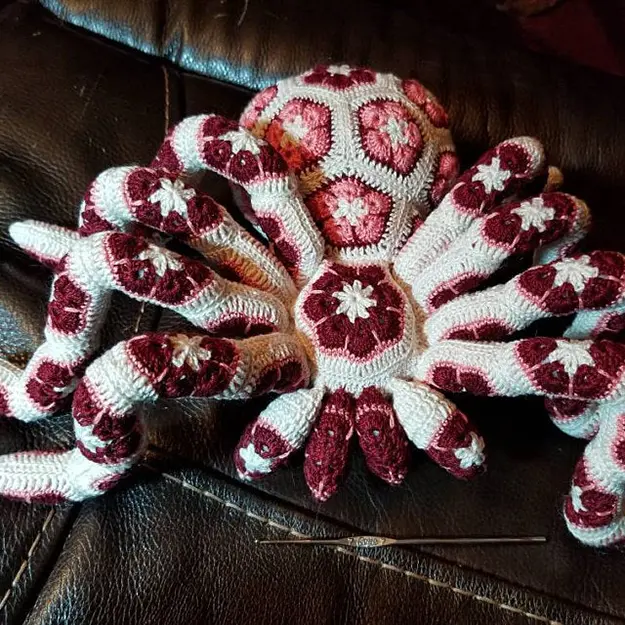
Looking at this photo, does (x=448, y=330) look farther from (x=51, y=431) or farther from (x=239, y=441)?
(x=51, y=431)

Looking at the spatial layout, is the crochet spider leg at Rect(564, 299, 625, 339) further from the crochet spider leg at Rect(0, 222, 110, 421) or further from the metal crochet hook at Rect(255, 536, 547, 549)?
A: the crochet spider leg at Rect(0, 222, 110, 421)

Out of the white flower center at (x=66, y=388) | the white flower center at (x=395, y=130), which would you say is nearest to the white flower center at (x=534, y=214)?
the white flower center at (x=395, y=130)

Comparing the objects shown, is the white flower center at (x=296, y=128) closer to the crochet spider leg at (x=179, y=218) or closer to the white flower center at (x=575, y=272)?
the crochet spider leg at (x=179, y=218)

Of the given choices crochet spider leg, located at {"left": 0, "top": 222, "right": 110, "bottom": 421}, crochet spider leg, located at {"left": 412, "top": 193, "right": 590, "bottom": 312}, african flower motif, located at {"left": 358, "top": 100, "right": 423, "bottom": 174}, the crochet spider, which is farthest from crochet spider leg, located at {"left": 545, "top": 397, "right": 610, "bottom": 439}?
crochet spider leg, located at {"left": 0, "top": 222, "right": 110, "bottom": 421}

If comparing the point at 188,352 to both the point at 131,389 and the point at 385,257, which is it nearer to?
the point at 131,389

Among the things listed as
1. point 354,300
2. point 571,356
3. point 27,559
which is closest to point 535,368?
point 571,356

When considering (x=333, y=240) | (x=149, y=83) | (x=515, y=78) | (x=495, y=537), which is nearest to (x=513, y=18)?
(x=515, y=78)
